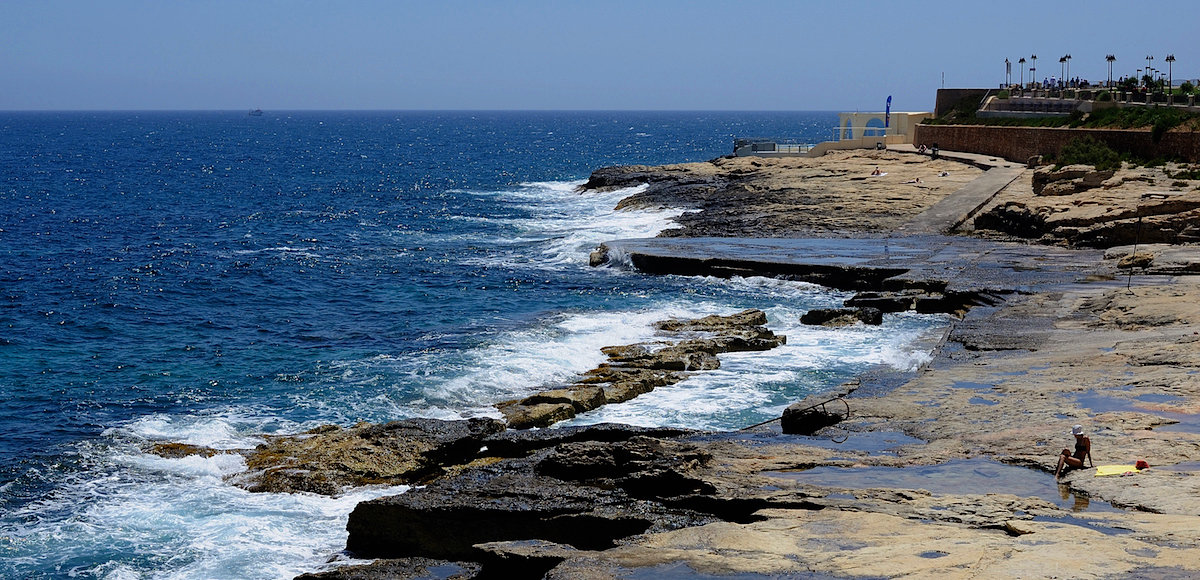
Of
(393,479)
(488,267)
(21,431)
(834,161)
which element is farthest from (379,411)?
(834,161)

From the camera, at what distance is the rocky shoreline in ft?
38.4

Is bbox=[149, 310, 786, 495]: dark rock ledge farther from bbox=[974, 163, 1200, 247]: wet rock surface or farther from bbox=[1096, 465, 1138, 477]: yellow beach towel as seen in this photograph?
bbox=[974, 163, 1200, 247]: wet rock surface

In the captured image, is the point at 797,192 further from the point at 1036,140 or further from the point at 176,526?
the point at 176,526

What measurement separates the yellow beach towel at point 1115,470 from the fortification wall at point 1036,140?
109ft

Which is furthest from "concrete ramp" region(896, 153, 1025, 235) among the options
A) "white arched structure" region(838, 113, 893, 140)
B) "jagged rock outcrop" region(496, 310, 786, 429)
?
"white arched structure" region(838, 113, 893, 140)

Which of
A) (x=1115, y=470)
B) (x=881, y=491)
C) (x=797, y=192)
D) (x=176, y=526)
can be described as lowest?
(x=176, y=526)

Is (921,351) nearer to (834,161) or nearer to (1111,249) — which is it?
(1111,249)

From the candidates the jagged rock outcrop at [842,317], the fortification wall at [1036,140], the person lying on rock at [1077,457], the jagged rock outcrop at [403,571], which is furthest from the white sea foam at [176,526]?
the fortification wall at [1036,140]

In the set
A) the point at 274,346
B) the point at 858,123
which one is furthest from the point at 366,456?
the point at 858,123

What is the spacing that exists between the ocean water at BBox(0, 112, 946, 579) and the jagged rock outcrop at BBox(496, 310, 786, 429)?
0.47 meters

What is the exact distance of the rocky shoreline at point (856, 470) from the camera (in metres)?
11.7

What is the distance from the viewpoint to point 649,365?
25.2 meters

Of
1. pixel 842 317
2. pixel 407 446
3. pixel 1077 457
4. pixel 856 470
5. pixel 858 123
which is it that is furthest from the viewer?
pixel 858 123

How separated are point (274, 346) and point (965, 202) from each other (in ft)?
89.3
